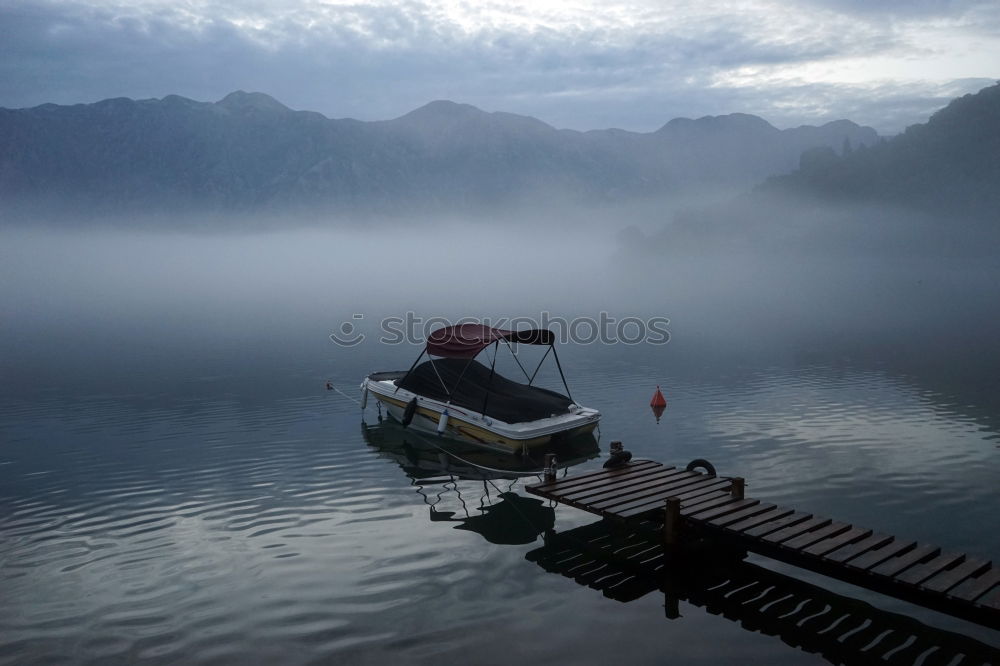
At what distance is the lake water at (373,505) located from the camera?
1407 centimetres

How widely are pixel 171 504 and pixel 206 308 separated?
91.7m

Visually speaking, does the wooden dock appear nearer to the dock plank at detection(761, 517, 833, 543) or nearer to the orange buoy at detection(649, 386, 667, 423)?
the dock plank at detection(761, 517, 833, 543)

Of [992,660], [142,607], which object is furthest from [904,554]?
[142,607]

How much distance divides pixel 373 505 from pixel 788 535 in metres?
11.4

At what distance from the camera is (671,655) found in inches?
528

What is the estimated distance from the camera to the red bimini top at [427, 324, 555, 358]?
29684 mm

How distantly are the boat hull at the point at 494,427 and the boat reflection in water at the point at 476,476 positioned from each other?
44cm

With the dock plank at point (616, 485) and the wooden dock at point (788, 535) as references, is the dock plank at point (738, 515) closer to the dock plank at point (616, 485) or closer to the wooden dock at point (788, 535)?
the wooden dock at point (788, 535)

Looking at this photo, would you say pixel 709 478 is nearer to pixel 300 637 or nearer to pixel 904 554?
pixel 904 554

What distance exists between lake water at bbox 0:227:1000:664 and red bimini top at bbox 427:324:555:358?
4121 mm

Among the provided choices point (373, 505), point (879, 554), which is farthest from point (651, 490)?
point (373, 505)

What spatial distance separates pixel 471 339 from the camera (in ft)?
99.7

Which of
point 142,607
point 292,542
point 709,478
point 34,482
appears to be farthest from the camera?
point 34,482

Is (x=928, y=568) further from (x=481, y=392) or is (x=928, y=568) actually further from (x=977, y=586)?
(x=481, y=392)
